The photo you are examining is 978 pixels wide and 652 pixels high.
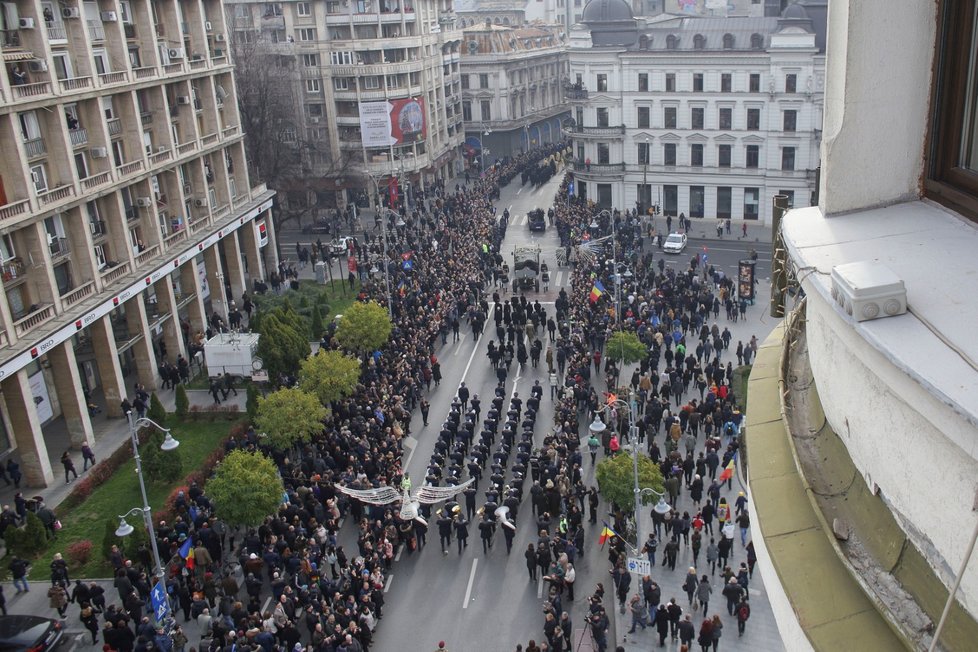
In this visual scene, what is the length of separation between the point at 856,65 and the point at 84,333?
3949 cm

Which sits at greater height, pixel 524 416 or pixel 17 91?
pixel 17 91

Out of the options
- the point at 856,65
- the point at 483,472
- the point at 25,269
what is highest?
the point at 856,65

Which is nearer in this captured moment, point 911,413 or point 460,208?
point 911,413

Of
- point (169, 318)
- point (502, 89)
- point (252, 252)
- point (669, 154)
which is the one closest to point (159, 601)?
point (169, 318)

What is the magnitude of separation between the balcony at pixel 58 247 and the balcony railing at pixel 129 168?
426 cm

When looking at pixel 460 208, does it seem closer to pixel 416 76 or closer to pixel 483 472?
pixel 416 76

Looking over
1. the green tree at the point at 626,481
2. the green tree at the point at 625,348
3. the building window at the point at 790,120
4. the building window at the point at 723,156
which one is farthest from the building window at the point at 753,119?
the green tree at the point at 626,481

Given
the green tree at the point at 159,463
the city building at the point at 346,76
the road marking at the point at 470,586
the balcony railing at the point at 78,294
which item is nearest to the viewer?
the road marking at the point at 470,586

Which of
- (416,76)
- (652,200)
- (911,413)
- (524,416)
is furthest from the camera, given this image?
(416,76)

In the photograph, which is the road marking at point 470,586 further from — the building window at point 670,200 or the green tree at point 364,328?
the building window at point 670,200

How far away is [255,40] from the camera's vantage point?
64.9 m

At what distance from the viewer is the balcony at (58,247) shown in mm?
35156

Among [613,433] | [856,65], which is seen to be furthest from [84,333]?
[856,65]

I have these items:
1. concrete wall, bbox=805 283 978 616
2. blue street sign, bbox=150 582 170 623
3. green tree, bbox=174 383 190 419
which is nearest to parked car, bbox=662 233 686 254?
green tree, bbox=174 383 190 419
